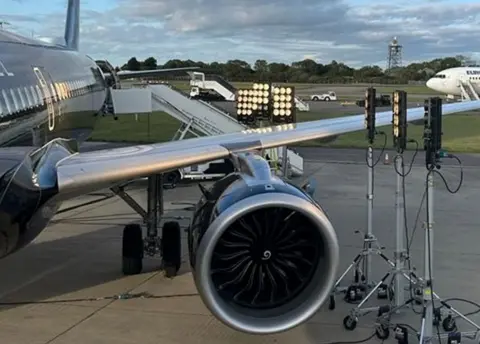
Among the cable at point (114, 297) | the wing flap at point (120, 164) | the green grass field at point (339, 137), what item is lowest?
the cable at point (114, 297)

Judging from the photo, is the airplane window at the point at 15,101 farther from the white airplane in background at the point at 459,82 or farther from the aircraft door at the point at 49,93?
the white airplane in background at the point at 459,82

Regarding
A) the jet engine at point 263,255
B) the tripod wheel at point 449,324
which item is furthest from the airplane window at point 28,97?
the tripod wheel at point 449,324

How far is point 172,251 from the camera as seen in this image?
1004cm

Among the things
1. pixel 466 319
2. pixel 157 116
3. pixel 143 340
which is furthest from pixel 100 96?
pixel 157 116

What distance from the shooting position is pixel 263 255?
6.19m

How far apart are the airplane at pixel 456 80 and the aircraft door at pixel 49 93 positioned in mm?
57214

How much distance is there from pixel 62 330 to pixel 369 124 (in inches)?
177

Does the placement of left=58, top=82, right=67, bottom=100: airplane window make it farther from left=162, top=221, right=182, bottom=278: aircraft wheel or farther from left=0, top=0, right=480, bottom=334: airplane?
left=0, top=0, right=480, bottom=334: airplane

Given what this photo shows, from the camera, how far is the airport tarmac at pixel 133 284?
7.67 metres

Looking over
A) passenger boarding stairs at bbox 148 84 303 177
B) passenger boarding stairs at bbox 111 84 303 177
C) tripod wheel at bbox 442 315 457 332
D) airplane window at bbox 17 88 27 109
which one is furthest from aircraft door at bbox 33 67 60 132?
passenger boarding stairs at bbox 148 84 303 177

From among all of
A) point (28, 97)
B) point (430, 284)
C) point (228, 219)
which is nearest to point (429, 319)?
point (430, 284)

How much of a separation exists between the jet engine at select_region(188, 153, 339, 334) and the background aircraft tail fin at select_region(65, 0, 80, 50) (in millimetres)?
13128

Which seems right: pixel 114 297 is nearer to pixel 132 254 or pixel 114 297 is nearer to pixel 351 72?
pixel 132 254

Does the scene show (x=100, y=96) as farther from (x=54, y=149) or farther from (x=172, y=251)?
(x=54, y=149)
